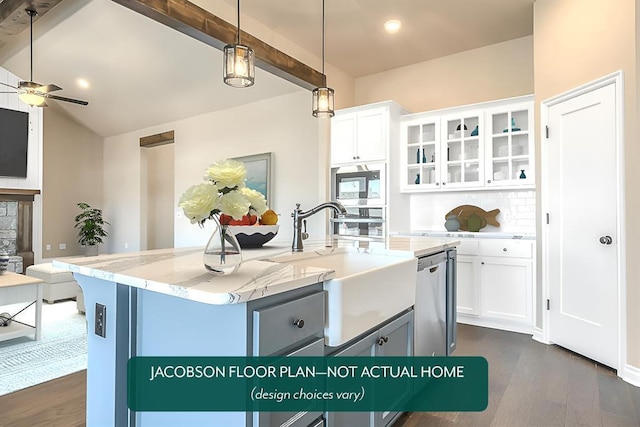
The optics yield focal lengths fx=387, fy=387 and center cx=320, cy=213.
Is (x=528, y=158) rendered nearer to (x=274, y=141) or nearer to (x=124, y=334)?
(x=274, y=141)

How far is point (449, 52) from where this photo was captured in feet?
15.8

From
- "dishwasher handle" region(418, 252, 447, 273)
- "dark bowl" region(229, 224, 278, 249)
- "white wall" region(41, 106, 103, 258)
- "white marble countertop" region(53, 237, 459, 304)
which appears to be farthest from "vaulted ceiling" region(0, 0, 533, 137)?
"white marble countertop" region(53, 237, 459, 304)

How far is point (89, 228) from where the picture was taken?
8.14m

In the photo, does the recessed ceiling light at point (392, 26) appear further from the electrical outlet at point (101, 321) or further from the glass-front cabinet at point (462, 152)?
the electrical outlet at point (101, 321)

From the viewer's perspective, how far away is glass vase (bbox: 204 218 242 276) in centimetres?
114

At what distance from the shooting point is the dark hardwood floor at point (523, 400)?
210cm

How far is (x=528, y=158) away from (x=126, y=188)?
7697 millimetres

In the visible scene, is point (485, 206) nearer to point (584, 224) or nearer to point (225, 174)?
point (584, 224)

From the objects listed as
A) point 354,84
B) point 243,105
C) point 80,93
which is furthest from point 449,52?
point 80,93

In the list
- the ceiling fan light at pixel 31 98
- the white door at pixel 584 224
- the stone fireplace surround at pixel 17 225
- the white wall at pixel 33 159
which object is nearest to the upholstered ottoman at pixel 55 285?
the ceiling fan light at pixel 31 98

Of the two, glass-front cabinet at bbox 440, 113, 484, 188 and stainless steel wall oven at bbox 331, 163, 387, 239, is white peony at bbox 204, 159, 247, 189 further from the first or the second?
glass-front cabinet at bbox 440, 113, 484, 188

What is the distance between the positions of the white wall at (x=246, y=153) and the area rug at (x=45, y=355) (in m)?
1.98

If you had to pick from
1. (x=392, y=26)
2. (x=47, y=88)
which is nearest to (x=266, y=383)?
(x=392, y=26)

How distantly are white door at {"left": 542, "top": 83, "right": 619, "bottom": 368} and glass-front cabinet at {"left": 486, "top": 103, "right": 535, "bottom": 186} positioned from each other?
0.43m
